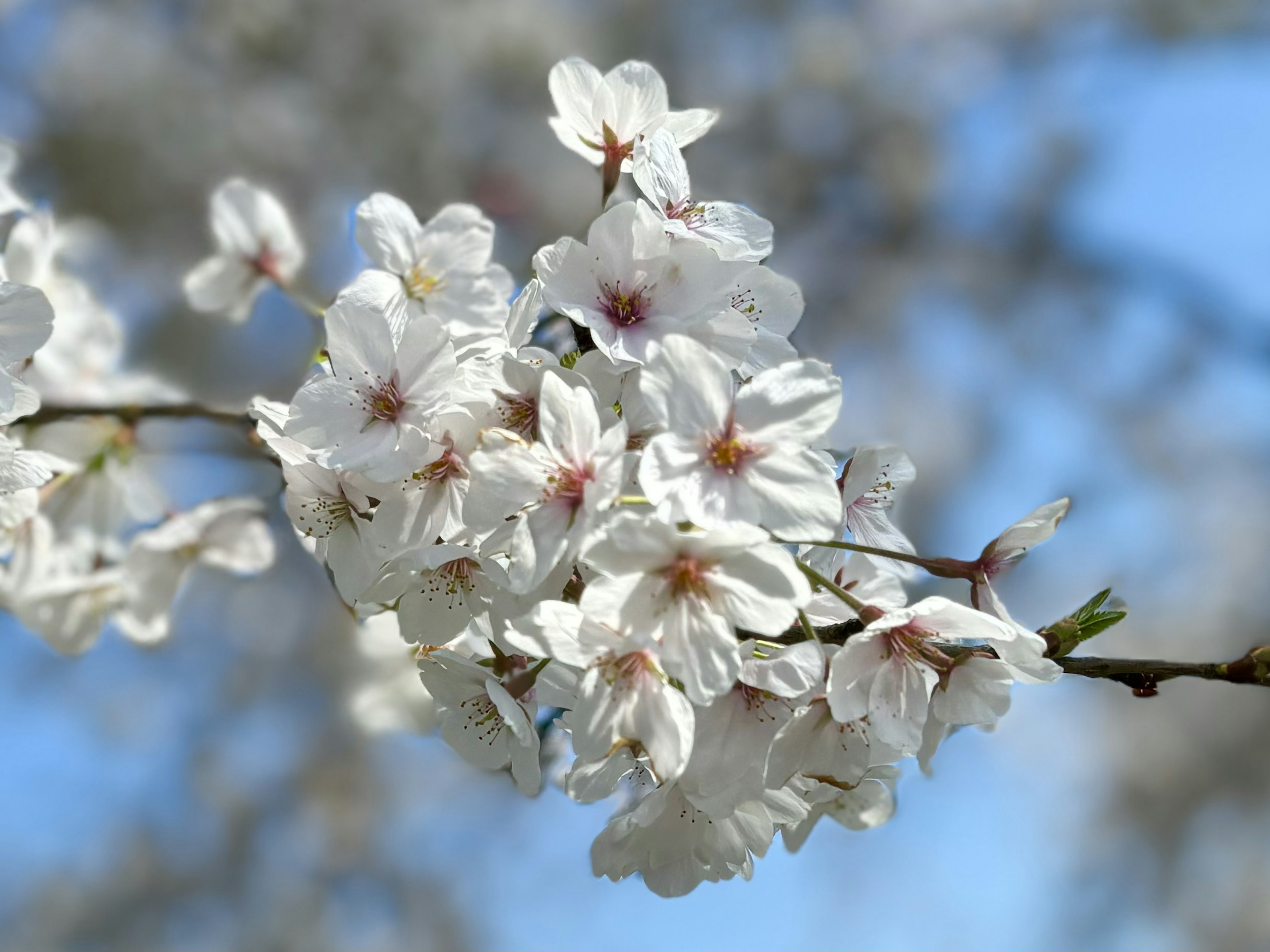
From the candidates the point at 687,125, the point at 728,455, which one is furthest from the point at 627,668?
the point at 687,125

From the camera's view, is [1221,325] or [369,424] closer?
[369,424]

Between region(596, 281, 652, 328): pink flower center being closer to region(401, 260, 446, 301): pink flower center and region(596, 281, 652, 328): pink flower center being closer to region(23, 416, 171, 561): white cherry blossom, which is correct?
region(401, 260, 446, 301): pink flower center

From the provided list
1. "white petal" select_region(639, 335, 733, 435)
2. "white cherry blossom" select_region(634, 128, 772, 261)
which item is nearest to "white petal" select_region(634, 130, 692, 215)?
"white cherry blossom" select_region(634, 128, 772, 261)

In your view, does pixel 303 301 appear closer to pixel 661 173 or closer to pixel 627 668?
pixel 661 173

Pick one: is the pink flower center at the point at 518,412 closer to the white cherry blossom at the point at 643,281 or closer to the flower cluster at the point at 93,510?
the white cherry blossom at the point at 643,281

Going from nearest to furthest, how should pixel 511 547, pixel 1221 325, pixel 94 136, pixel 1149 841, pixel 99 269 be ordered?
1. pixel 511 547
2. pixel 99 269
3. pixel 94 136
4. pixel 1221 325
5. pixel 1149 841

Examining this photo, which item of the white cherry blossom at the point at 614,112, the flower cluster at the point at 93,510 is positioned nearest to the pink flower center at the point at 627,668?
the white cherry blossom at the point at 614,112

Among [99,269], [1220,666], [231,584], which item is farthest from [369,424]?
[231,584]

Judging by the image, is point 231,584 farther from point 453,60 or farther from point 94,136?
point 453,60

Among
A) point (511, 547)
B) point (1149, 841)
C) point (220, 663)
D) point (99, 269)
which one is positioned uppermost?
point (511, 547)
